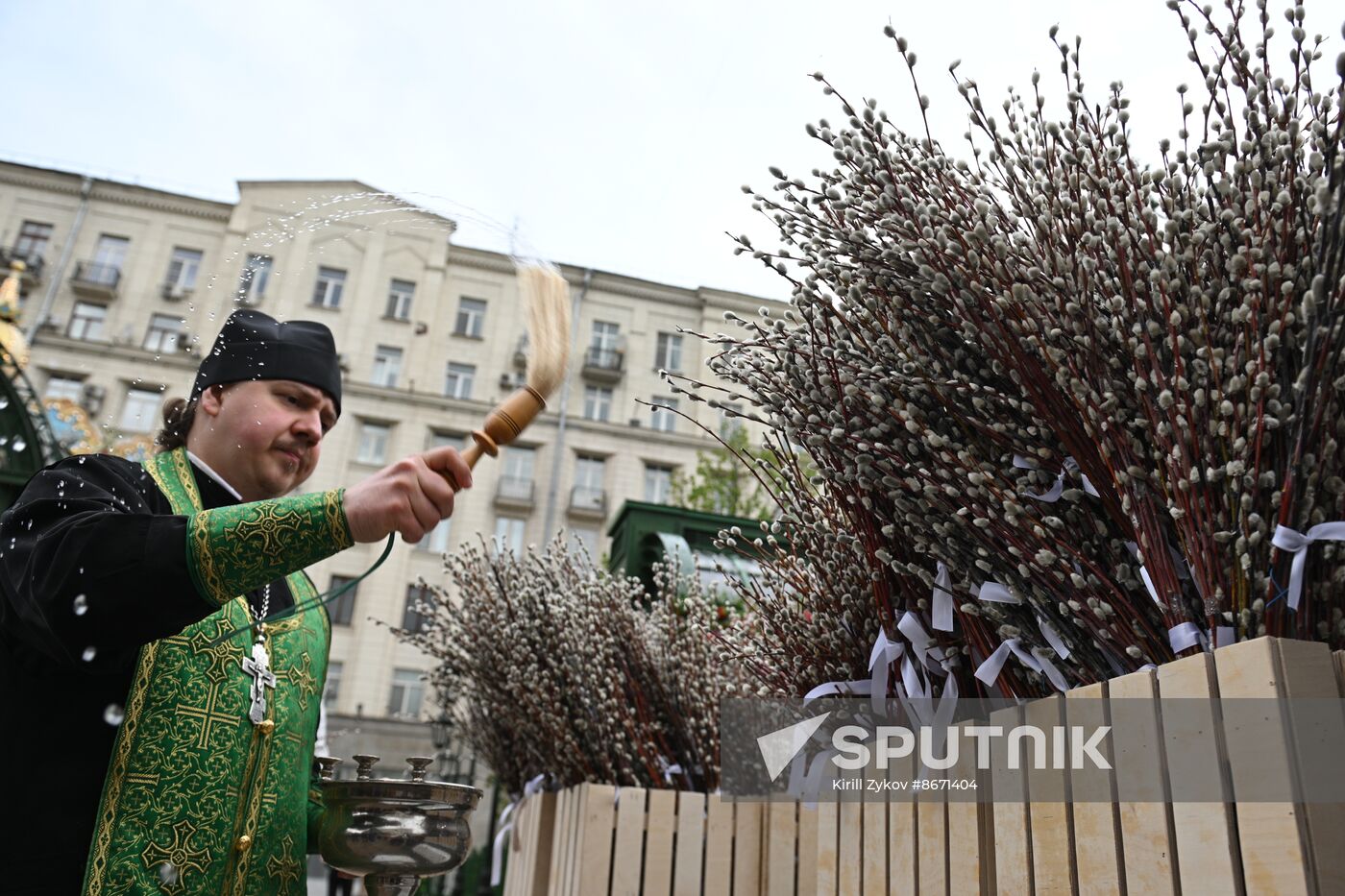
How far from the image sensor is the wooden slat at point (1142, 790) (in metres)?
1.17

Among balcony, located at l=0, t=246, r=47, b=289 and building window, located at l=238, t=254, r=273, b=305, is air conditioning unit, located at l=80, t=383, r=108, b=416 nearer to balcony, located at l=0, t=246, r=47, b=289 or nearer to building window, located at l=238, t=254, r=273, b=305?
balcony, located at l=0, t=246, r=47, b=289

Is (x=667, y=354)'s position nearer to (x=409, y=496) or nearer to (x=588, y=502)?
(x=588, y=502)

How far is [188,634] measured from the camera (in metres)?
2.19

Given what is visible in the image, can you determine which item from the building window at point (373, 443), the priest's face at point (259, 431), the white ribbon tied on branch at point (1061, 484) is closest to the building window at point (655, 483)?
the building window at point (373, 443)

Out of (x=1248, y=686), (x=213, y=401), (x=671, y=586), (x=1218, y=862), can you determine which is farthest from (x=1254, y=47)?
(x=671, y=586)

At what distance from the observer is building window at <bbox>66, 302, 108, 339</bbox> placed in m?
24.8

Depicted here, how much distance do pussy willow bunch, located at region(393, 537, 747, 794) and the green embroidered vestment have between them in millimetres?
1360

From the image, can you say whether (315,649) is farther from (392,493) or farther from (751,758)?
(751,758)

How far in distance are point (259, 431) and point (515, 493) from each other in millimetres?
22957

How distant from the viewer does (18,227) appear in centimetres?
2633

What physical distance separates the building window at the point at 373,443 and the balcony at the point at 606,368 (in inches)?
203

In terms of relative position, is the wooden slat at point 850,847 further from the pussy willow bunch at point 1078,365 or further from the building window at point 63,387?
the building window at point 63,387

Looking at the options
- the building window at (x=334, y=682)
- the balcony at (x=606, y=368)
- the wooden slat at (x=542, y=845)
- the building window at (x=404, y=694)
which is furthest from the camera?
the building window at (x=404, y=694)

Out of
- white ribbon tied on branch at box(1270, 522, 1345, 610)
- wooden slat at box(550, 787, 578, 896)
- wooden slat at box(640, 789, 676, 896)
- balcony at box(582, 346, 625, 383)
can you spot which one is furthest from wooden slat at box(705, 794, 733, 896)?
balcony at box(582, 346, 625, 383)
